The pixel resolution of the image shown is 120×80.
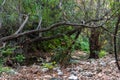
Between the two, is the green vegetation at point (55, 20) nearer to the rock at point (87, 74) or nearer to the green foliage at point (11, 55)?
the green foliage at point (11, 55)

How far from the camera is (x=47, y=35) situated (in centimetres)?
681

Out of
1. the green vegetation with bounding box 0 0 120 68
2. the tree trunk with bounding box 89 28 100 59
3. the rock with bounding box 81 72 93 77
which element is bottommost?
the rock with bounding box 81 72 93 77

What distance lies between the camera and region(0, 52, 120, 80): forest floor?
16.1 ft

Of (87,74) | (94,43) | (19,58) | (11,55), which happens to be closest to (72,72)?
(87,74)

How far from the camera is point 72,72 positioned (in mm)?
5344

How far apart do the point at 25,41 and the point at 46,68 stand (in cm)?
100

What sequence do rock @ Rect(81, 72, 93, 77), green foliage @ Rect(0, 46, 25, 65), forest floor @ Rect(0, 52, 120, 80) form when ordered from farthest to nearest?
1. green foliage @ Rect(0, 46, 25, 65)
2. rock @ Rect(81, 72, 93, 77)
3. forest floor @ Rect(0, 52, 120, 80)

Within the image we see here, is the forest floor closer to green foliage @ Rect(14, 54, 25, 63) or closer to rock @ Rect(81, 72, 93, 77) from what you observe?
rock @ Rect(81, 72, 93, 77)

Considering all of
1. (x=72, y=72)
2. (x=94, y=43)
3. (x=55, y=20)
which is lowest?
(x=72, y=72)

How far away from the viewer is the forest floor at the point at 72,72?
492 cm

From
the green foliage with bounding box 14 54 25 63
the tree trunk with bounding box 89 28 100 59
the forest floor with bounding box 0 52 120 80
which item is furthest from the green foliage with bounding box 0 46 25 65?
the tree trunk with bounding box 89 28 100 59

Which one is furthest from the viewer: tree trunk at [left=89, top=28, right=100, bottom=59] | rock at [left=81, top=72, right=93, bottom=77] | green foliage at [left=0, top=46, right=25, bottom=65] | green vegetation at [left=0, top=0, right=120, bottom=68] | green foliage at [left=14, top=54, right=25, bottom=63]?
tree trunk at [left=89, top=28, right=100, bottom=59]

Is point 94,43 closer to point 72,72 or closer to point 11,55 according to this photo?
point 72,72

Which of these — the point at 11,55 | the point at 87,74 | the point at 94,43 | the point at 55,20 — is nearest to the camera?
the point at 87,74
